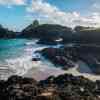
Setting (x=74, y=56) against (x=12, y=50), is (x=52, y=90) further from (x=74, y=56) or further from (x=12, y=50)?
(x=12, y=50)

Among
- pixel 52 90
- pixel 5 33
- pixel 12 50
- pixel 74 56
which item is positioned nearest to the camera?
pixel 52 90

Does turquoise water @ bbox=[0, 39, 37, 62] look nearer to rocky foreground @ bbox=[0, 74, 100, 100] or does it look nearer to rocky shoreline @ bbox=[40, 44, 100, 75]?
rocky shoreline @ bbox=[40, 44, 100, 75]

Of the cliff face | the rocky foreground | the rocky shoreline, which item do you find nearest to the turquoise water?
the rocky shoreline

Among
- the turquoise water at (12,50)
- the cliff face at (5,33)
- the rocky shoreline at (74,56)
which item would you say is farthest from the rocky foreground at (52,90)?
the cliff face at (5,33)

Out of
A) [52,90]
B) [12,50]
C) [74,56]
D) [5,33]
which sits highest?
[5,33]

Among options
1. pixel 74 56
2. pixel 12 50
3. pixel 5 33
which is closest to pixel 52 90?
pixel 74 56

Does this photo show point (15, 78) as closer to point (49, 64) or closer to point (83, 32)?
point (49, 64)

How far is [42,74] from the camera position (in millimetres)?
35344

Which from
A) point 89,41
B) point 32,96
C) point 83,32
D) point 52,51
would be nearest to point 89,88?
point 32,96

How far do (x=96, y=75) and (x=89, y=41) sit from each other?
2213cm

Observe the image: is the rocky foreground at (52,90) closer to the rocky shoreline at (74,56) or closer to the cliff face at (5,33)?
the rocky shoreline at (74,56)

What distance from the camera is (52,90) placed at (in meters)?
20.5

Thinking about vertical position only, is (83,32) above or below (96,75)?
above

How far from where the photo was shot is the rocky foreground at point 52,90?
1896 centimetres
